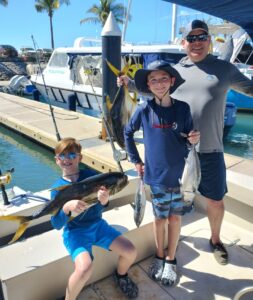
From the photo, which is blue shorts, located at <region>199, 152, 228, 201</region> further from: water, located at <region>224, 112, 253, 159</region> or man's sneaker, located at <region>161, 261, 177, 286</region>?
water, located at <region>224, 112, 253, 159</region>

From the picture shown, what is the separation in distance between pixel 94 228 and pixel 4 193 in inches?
37.6

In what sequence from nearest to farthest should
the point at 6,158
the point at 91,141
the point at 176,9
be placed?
the point at 91,141 < the point at 6,158 < the point at 176,9

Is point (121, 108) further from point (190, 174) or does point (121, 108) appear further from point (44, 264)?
point (44, 264)

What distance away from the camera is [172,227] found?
7.27ft

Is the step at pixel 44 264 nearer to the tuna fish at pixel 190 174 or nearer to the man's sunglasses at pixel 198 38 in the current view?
the tuna fish at pixel 190 174

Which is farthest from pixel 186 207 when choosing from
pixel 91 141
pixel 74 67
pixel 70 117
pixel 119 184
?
pixel 74 67

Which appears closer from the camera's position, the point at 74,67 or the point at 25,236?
the point at 25,236

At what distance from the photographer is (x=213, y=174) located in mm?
2322

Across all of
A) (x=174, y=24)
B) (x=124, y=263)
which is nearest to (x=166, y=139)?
(x=124, y=263)

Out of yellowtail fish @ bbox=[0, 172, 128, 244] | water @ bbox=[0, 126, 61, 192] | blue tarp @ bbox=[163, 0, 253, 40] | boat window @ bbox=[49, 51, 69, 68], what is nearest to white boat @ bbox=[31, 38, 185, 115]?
boat window @ bbox=[49, 51, 69, 68]

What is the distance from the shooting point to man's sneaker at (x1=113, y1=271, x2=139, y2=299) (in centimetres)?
214

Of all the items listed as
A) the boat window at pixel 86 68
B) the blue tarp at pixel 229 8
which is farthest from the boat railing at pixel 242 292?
the boat window at pixel 86 68

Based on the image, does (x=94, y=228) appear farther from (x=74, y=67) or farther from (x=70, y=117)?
(x=74, y=67)

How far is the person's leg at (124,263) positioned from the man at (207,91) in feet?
2.54
